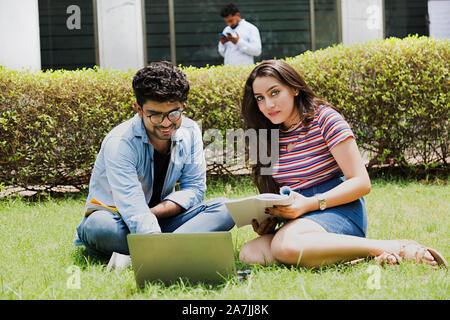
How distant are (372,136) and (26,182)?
4.04 m

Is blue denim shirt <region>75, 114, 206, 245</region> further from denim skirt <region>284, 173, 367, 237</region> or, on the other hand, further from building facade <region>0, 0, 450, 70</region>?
building facade <region>0, 0, 450, 70</region>

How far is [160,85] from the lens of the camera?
2959 mm

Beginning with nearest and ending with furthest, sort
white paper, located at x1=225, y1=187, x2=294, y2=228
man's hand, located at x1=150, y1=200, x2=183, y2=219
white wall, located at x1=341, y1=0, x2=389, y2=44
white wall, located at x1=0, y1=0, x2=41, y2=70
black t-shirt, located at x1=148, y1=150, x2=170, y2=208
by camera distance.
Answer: white paper, located at x1=225, y1=187, x2=294, y2=228
man's hand, located at x1=150, y1=200, x2=183, y2=219
black t-shirt, located at x1=148, y1=150, x2=170, y2=208
white wall, located at x1=0, y1=0, x2=41, y2=70
white wall, located at x1=341, y1=0, x2=389, y2=44

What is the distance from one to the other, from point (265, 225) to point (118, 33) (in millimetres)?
6616

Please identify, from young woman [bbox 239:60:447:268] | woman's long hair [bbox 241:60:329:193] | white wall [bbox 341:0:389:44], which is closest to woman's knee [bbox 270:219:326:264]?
young woman [bbox 239:60:447:268]

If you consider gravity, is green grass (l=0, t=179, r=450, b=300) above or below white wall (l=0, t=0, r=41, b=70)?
below

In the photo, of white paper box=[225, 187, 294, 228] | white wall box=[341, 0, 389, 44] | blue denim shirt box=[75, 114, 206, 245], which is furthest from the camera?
white wall box=[341, 0, 389, 44]

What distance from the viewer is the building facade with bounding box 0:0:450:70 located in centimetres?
883

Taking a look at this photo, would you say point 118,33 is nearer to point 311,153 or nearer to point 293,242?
point 311,153

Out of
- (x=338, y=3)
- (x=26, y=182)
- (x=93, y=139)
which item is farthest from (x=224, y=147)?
(x=338, y=3)

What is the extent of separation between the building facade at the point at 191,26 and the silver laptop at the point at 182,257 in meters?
6.82

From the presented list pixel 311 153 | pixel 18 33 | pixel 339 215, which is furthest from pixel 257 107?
pixel 18 33

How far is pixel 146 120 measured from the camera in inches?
120

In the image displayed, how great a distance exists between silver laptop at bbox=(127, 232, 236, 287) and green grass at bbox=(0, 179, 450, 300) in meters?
0.05
